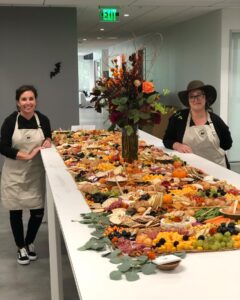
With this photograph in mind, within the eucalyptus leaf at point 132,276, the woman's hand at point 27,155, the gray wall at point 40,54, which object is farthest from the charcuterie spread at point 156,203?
the gray wall at point 40,54

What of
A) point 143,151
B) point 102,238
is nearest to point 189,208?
point 102,238

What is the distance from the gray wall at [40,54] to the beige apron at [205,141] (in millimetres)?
3633

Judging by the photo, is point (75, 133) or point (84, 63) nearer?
point (75, 133)

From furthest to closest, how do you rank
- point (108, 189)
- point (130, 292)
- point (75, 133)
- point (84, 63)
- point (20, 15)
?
1. point (84, 63)
2. point (20, 15)
3. point (75, 133)
4. point (108, 189)
5. point (130, 292)

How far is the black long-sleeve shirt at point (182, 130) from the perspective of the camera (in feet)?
11.7

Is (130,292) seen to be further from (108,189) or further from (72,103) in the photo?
(72,103)

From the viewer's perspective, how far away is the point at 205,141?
3.54 m

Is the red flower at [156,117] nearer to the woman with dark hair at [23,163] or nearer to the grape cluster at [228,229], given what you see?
the woman with dark hair at [23,163]

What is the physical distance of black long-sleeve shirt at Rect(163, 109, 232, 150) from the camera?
3564 mm

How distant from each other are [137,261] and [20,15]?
19.5 ft

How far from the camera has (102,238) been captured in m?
1.58

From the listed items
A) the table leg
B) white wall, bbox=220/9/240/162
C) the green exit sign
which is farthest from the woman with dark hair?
white wall, bbox=220/9/240/162

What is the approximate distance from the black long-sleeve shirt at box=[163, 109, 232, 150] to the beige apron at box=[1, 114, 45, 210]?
3.45ft

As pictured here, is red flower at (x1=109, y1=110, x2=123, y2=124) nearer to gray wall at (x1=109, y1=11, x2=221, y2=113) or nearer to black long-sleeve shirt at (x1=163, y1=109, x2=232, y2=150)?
black long-sleeve shirt at (x1=163, y1=109, x2=232, y2=150)
